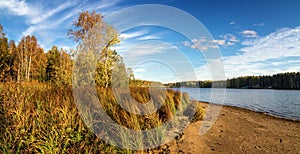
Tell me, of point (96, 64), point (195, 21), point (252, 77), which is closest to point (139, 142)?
point (195, 21)

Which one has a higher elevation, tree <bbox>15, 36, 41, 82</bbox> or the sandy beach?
tree <bbox>15, 36, 41, 82</bbox>

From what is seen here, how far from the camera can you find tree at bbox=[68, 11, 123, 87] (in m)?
12.5

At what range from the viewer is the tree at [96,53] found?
1251 centimetres

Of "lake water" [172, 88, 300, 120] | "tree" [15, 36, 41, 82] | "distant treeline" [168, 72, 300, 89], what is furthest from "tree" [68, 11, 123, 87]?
"distant treeline" [168, 72, 300, 89]

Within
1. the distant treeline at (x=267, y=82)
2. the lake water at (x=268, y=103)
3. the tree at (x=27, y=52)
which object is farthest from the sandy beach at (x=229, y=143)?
the distant treeline at (x=267, y=82)

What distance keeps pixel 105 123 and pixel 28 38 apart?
1462 inches

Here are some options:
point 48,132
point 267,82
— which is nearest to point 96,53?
point 48,132

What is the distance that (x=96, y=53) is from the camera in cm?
1398

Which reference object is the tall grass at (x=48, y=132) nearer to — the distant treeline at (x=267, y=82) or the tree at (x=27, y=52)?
the tree at (x=27, y=52)

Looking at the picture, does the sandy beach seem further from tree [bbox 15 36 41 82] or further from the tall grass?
tree [bbox 15 36 41 82]

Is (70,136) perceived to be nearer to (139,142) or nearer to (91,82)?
(139,142)

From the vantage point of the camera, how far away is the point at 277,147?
4.89 metres

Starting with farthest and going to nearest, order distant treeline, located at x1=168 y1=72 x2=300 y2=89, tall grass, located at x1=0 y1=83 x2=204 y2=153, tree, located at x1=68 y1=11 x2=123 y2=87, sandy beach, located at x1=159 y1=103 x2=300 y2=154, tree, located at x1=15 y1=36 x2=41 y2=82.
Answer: distant treeline, located at x1=168 y1=72 x2=300 y2=89
tree, located at x1=15 y1=36 x2=41 y2=82
tree, located at x1=68 y1=11 x2=123 y2=87
sandy beach, located at x1=159 y1=103 x2=300 y2=154
tall grass, located at x1=0 y1=83 x2=204 y2=153

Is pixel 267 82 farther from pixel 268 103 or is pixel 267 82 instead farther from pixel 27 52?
pixel 27 52
